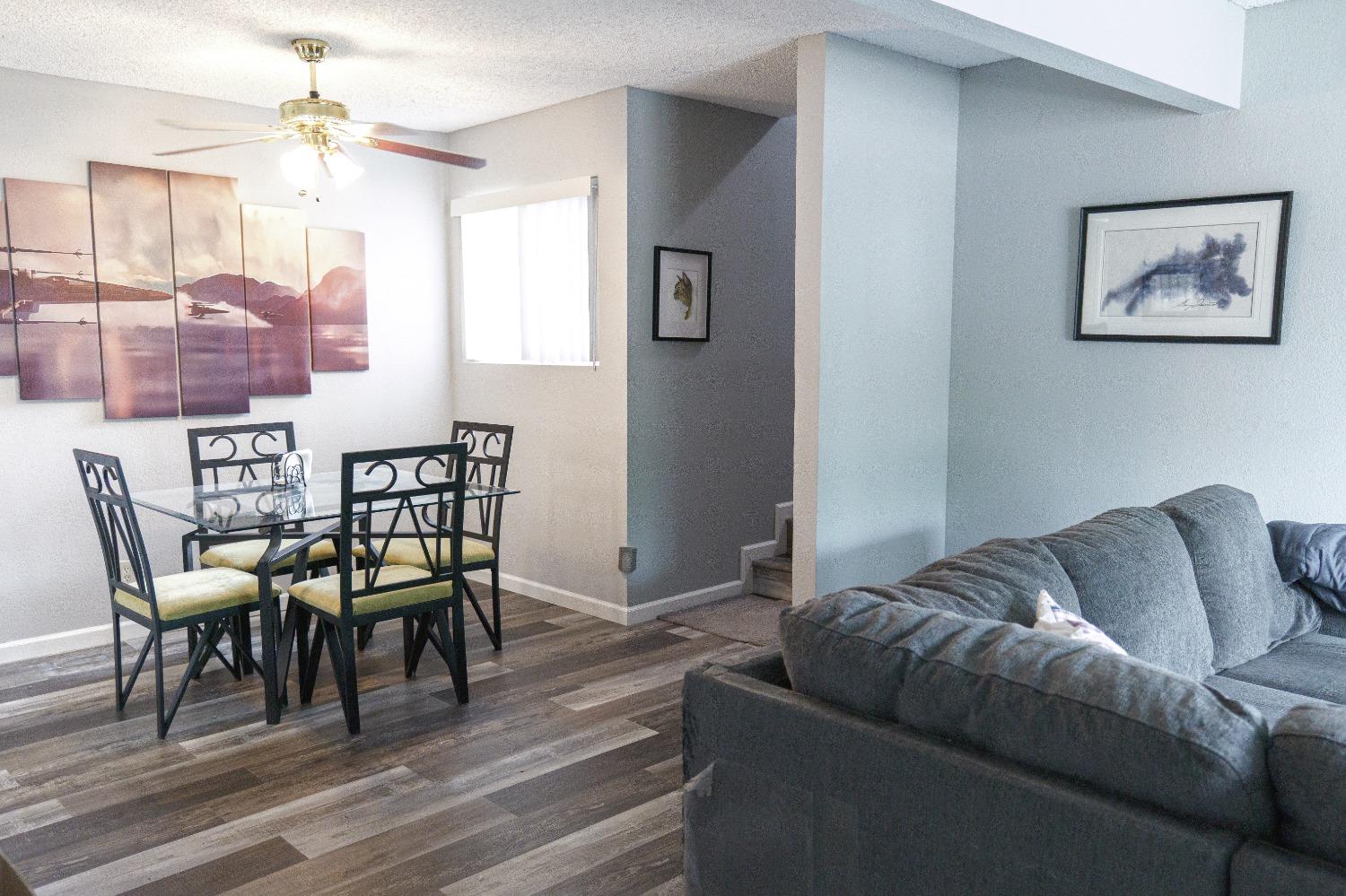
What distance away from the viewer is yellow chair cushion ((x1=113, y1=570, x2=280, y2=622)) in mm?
3344

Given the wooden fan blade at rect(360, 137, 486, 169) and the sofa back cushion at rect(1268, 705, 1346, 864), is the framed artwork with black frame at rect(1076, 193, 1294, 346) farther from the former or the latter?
the sofa back cushion at rect(1268, 705, 1346, 864)

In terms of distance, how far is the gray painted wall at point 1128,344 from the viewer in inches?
131

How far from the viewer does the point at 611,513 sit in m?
4.78

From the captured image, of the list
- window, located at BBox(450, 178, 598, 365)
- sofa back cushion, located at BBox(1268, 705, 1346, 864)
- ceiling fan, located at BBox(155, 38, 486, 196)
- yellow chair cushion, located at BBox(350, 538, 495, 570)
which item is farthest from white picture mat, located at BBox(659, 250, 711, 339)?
sofa back cushion, located at BBox(1268, 705, 1346, 864)

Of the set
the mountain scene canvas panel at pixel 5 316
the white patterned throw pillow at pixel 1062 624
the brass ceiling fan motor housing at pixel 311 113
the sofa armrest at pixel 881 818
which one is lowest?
the sofa armrest at pixel 881 818

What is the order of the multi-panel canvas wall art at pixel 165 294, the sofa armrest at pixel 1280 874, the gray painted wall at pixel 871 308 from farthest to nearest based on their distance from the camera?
the multi-panel canvas wall art at pixel 165 294
the gray painted wall at pixel 871 308
the sofa armrest at pixel 1280 874

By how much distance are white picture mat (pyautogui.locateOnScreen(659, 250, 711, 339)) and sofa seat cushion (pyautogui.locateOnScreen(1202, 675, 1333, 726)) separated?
2786mm

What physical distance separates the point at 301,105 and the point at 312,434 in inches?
83.7

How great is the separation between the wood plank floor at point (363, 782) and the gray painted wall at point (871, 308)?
93 centimetres

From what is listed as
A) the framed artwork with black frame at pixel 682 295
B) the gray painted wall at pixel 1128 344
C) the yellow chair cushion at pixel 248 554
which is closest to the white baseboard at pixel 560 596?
the yellow chair cushion at pixel 248 554

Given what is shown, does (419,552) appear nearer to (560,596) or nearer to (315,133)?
(560,596)

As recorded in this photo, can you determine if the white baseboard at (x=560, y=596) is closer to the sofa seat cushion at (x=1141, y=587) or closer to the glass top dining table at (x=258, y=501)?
the glass top dining table at (x=258, y=501)

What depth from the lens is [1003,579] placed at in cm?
217

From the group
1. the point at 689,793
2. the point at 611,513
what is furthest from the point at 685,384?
the point at 689,793
